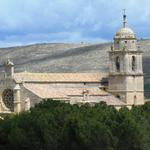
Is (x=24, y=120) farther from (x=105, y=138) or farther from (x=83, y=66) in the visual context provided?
(x=83, y=66)

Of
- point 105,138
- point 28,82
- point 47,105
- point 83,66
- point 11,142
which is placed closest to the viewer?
point 105,138

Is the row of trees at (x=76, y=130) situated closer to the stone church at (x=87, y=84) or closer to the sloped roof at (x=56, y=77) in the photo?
the stone church at (x=87, y=84)

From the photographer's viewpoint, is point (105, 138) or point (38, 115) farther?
point (38, 115)

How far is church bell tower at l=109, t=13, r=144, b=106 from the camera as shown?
103m

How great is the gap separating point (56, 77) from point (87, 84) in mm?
3144

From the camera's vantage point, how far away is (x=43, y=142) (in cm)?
7562

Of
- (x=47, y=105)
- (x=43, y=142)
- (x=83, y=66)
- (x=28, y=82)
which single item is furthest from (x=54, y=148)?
(x=83, y=66)

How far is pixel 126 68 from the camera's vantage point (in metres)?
103

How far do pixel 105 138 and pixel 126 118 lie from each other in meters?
3.60

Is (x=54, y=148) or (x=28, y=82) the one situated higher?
(x=28, y=82)

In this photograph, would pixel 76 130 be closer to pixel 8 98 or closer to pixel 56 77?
pixel 56 77

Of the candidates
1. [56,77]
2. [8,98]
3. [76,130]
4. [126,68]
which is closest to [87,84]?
[56,77]

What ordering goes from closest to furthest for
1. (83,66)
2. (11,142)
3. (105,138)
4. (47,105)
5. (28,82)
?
1. (105,138)
2. (11,142)
3. (47,105)
4. (28,82)
5. (83,66)

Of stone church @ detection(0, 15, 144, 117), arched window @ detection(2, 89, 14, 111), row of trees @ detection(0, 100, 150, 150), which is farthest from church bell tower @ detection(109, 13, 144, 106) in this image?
row of trees @ detection(0, 100, 150, 150)
